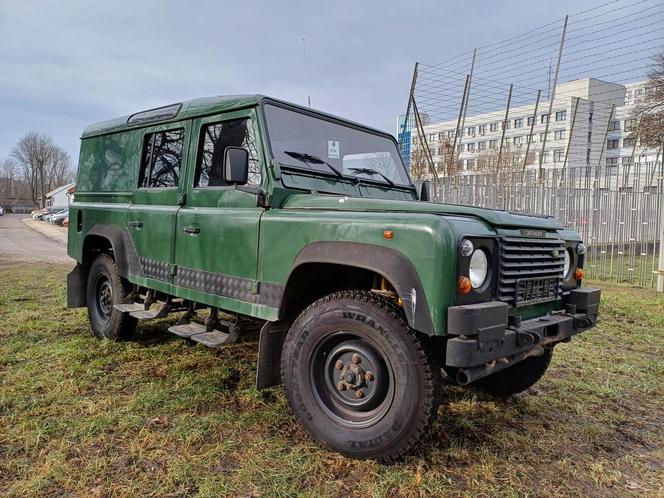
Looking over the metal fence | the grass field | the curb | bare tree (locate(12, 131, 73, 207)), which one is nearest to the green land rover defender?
the grass field

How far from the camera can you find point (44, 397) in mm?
3555

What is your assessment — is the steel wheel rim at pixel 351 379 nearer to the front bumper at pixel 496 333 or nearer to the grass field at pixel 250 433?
the grass field at pixel 250 433

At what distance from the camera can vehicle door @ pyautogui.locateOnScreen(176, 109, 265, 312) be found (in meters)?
3.36

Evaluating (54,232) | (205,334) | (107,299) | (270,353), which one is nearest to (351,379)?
(270,353)

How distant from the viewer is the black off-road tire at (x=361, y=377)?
2.49 metres

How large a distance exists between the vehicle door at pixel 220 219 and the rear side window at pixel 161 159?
0.27m

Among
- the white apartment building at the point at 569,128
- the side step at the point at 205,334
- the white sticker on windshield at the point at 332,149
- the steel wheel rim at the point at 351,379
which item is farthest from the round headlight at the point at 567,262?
the white apartment building at the point at 569,128

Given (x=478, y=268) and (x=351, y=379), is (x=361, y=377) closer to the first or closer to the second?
(x=351, y=379)

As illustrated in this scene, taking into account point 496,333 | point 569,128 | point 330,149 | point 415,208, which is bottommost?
point 496,333

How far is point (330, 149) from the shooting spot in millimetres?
3871

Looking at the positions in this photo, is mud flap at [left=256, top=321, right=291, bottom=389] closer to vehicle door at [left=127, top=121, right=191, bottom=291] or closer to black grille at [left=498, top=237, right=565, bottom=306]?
vehicle door at [left=127, top=121, right=191, bottom=291]

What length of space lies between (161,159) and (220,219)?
131cm

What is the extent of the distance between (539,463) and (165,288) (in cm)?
309

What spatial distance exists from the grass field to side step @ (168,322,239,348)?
1.44ft
